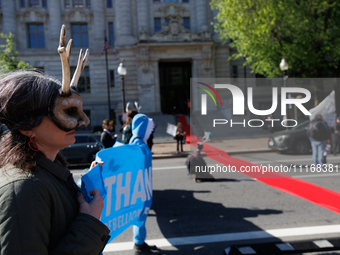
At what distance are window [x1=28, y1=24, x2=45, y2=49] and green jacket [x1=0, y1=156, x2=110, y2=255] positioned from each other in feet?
100.0

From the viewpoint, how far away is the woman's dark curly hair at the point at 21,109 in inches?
49.6

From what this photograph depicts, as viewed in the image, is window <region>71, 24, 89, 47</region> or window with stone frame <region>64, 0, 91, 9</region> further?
window <region>71, 24, 89, 47</region>

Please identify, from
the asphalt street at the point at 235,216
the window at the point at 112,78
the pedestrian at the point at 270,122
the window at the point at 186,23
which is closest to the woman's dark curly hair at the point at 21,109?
the pedestrian at the point at 270,122

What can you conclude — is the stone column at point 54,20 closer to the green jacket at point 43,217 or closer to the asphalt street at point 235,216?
the asphalt street at point 235,216

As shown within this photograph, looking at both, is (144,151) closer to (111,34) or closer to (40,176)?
(40,176)

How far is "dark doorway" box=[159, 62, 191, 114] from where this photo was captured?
2900 cm

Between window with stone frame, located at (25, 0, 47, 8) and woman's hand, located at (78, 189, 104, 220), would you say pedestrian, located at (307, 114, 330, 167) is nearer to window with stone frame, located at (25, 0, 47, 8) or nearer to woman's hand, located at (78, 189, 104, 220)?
woman's hand, located at (78, 189, 104, 220)

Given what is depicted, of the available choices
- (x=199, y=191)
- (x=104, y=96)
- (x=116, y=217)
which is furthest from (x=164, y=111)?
(x=116, y=217)

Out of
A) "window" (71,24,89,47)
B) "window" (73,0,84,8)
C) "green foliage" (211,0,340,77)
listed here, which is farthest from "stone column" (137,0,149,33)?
"green foliage" (211,0,340,77)

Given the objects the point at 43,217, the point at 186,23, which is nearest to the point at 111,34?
the point at 186,23

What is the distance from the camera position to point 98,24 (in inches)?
1068

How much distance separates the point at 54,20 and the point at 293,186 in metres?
29.4

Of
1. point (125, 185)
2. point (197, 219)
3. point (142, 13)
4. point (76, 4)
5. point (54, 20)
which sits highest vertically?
point (76, 4)

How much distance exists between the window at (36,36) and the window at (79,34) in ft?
10.8
